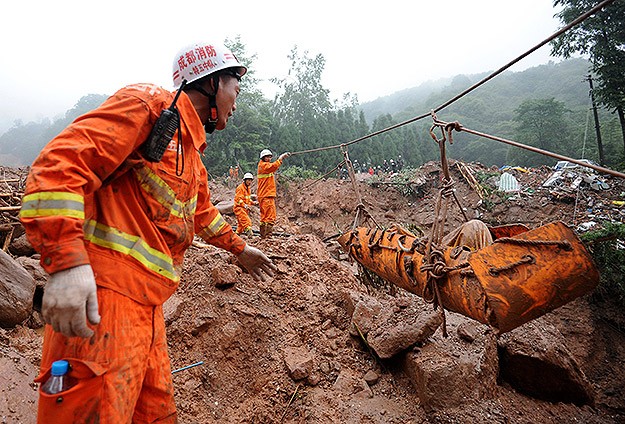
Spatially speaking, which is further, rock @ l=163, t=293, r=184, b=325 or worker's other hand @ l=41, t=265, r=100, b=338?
rock @ l=163, t=293, r=184, b=325

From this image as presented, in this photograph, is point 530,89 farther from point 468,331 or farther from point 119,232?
point 119,232

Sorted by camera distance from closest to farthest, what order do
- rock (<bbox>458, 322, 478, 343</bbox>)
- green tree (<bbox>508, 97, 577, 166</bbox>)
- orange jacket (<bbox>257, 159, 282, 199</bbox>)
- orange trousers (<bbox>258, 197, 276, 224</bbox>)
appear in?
rock (<bbox>458, 322, 478, 343</bbox>) < orange jacket (<bbox>257, 159, 282, 199</bbox>) < orange trousers (<bbox>258, 197, 276, 224</bbox>) < green tree (<bbox>508, 97, 577, 166</bbox>)

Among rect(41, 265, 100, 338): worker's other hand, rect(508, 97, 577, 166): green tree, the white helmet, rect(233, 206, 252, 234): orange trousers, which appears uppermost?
the white helmet

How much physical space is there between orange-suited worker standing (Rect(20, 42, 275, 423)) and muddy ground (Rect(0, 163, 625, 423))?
51.8 inches

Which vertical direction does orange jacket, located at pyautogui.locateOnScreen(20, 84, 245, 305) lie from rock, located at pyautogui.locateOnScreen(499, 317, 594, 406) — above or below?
above

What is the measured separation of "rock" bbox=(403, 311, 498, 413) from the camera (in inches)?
93.3

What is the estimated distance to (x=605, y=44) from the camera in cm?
1141

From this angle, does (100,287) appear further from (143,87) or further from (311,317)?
(311,317)

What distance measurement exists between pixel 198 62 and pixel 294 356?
7.64 ft

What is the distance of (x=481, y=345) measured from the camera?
9.07 feet

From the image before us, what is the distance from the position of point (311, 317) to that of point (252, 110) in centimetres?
2271

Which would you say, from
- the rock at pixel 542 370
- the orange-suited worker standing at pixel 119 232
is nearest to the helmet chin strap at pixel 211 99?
the orange-suited worker standing at pixel 119 232

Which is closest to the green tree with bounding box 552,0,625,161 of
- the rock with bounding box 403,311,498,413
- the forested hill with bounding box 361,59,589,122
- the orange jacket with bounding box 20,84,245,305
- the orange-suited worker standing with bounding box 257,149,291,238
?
the orange-suited worker standing with bounding box 257,149,291,238

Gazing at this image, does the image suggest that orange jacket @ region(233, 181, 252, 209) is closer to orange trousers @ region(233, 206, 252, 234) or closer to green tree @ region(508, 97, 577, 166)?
orange trousers @ region(233, 206, 252, 234)
